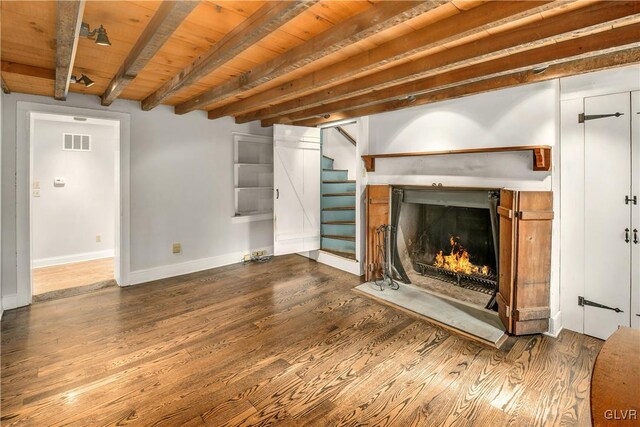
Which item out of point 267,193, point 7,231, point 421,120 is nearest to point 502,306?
point 421,120

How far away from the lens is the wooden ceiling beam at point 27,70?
249 centimetres

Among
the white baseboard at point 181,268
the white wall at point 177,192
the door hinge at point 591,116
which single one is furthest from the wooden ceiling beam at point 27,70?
the door hinge at point 591,116

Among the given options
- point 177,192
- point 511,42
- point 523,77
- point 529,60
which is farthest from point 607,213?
point 177,192

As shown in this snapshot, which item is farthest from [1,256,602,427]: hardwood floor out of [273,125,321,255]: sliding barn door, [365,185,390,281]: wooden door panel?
[273,125,321,255]: sliding barn door

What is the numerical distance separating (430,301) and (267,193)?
3144 mm

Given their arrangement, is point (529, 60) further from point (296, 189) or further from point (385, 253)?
point (296, 189)

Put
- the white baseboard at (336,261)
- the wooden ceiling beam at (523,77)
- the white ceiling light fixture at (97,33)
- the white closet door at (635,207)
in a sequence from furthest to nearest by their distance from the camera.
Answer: the white baseboard at (336,261) < the white closet door at (635,207) < the wooden ceiling beam at (523,77) < the white ceiling light fixture at (97,33)

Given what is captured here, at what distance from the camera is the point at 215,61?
209 cm

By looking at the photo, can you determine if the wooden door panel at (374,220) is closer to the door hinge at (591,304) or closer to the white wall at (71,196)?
the door hinge at (591,304)

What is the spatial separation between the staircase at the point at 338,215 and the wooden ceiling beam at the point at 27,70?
3.49m

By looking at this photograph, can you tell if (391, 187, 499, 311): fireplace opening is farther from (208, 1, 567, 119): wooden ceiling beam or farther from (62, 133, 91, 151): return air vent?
(62, 133, 91, 151): return air vent

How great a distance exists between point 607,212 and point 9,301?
5649mm

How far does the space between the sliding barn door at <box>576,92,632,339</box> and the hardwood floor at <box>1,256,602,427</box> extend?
0.35m

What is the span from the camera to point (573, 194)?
2.66 m
